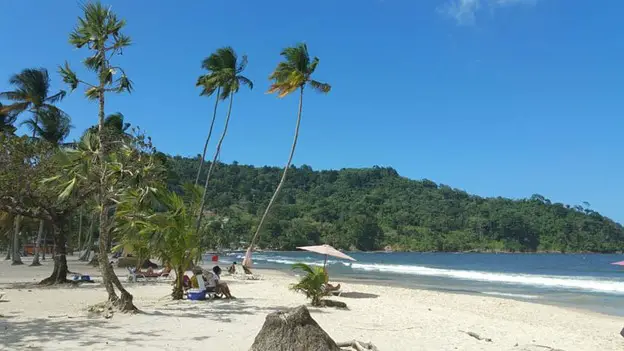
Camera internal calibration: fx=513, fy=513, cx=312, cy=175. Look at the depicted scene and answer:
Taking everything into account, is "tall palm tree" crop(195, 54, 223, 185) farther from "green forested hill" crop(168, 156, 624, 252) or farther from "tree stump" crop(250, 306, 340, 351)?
"green forested hill" crop(168, 156, 624, 252)

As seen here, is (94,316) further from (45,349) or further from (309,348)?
(309,348)

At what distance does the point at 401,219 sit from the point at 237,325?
12374 cm

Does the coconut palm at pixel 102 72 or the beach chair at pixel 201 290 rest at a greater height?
the coconut palm at pixel 102 72

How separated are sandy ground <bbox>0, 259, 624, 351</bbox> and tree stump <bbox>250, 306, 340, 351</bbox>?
46.8 inches

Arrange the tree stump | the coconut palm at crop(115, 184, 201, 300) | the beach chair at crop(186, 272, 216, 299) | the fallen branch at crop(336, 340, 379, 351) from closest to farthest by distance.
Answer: the tree stump
the fallen branch at crop(336, 340, 379, 351)
the coconut palm at crop(115, 184, 201, 300)
the beach chair at crop(186, 272, 216, 299)

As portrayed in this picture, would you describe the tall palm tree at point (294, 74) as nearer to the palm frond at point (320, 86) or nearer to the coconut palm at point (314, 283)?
the palm frond at point (320, 86)

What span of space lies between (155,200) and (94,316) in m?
2.52

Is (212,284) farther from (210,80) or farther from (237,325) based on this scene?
(210,80)

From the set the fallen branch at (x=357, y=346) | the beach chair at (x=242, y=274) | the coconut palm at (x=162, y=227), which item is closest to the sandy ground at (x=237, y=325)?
the fallen branch at (x=357, y=346)

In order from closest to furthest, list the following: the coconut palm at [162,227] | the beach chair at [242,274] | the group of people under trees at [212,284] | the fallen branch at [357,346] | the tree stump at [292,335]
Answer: the tree stump at [292,335] < the fallen branch at [357,346] < the coconut palm at [162,227] < the group of people under trees at [212,284] < the beach chair at [242,274]

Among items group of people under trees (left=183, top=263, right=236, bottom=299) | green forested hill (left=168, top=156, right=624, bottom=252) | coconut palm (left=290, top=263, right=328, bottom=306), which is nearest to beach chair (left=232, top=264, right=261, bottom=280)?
group of people under trees (left=183, top=263, right=236, bottom=299)

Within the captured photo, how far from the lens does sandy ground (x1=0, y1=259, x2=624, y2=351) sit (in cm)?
757

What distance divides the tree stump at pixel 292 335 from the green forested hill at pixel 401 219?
9690cm

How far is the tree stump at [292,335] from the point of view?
20.3ft
